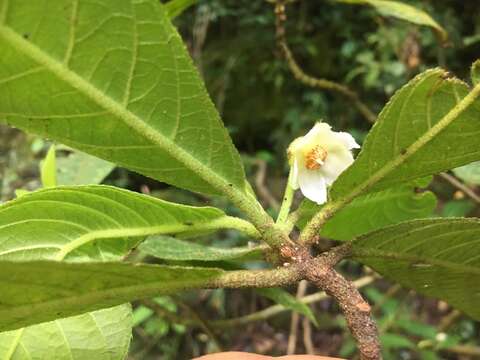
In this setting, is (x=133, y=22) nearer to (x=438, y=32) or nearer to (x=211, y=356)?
(x=211, y=356)

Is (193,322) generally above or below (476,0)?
below

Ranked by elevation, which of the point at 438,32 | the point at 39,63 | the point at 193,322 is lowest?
the point at 193,322

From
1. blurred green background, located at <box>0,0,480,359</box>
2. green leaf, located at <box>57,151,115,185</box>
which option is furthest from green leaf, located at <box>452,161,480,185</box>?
blurred green background, located at <box>0,0,480,359</box>

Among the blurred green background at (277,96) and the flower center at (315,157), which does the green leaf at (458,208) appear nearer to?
the blurred green background at (277,96)

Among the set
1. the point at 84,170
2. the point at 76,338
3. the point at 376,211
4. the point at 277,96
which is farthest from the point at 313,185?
the point at 277,96

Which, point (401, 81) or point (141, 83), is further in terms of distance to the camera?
point (401, 81)

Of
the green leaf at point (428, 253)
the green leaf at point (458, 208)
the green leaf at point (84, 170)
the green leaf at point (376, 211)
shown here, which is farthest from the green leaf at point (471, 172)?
the green leaf at point (458, 208)

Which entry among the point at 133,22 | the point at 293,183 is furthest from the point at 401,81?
the point at 133,22

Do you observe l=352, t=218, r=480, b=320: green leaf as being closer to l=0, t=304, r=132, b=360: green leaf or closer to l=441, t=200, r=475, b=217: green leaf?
l=0, t=304, r=132, b=360: green leaf
